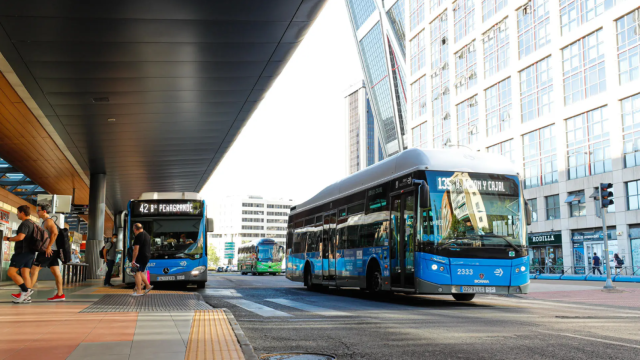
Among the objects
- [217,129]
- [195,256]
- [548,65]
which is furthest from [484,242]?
[548,65]

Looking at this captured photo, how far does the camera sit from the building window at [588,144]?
43.1m

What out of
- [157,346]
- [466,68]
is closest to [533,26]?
[466,68]

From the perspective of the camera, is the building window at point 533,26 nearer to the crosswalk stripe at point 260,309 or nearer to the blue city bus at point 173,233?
the blue city bus at point 173,233

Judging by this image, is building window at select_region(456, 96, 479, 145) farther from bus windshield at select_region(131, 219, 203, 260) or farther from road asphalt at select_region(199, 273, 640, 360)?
road asphalt at select_region(199, 273, 640, 360)

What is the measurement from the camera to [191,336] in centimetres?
671

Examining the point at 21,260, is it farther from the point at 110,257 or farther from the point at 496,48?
the point at 496,48

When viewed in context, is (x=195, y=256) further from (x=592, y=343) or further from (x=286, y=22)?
(x=592, y=343)

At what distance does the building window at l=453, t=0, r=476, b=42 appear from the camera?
60.1 meters

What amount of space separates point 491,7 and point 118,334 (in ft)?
183

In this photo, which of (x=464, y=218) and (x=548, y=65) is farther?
(x=548, y=65)

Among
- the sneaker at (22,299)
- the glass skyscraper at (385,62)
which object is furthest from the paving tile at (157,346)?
the glass skyscraper at (385,62)

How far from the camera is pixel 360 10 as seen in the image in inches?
4545

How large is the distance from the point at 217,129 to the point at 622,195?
3156 centimetres

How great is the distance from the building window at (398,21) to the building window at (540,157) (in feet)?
148
